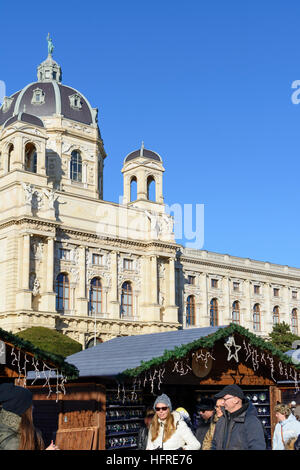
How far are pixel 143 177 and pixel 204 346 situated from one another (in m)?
42.9

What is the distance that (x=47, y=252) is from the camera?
149ft

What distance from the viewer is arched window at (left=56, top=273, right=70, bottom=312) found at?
46.4m

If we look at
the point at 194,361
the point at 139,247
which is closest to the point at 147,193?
the point at 139,247

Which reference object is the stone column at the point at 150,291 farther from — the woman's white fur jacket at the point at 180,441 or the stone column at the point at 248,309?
the woman's white fur jacket at the point at 180,441

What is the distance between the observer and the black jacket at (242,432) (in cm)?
654

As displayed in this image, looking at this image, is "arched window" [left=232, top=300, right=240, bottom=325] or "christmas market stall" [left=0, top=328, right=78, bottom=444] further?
"arched window" [left=232, top=300, right=240, bottom=325]

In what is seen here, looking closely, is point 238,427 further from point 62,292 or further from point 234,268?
point 234,268

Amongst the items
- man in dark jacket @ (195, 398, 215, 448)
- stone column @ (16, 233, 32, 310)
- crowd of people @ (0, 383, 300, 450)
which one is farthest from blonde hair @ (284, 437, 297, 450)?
stone column @ (16, 233, 32, 310)

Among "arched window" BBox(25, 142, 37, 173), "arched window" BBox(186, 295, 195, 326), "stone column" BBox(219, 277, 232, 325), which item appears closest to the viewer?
"arched window" BBox(25, 142, 37, 173)

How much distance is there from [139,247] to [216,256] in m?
12.1

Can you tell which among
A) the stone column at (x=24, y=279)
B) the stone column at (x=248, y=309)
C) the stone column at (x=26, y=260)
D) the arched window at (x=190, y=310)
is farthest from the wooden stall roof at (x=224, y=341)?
the stone column at (x=248, y=309)

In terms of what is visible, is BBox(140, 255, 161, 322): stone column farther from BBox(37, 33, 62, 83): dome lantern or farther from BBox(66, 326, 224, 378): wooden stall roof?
BBox(66, 326, 224, 378): wooden stall roof

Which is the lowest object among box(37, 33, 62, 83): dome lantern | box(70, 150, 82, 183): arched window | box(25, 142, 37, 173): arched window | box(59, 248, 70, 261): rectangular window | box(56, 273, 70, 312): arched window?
box(56, 273, 70, 312): arched window

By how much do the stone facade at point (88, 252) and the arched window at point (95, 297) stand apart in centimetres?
8
